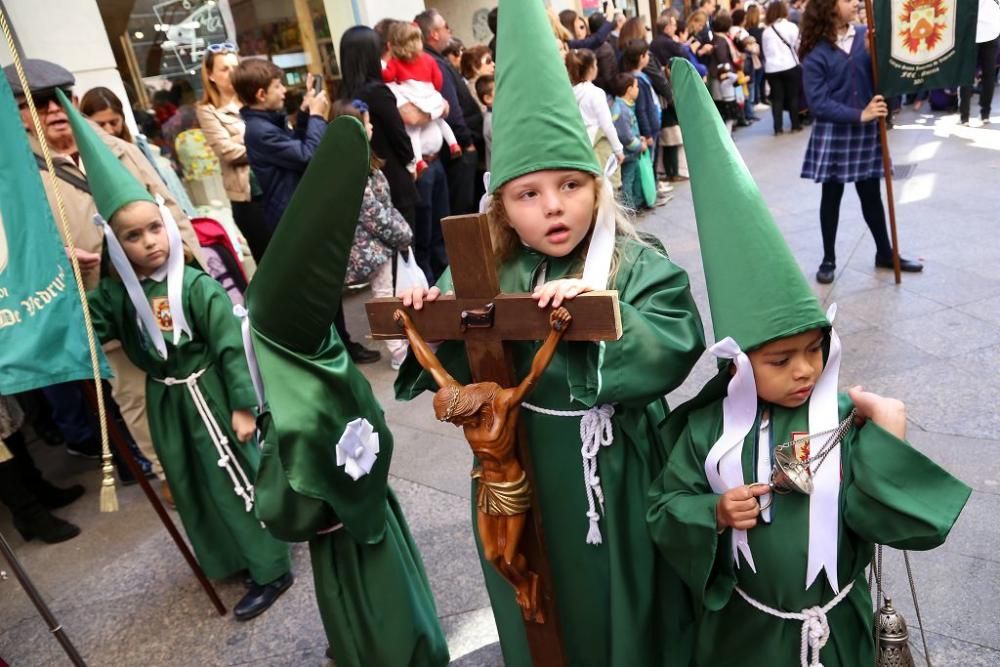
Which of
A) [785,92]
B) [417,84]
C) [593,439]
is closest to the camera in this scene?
[593,439]

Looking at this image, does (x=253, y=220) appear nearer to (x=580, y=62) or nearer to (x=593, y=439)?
(x=580, y=62)

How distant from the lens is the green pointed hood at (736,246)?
1.47 m

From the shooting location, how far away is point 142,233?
2580mm

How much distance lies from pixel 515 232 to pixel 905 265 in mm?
3992

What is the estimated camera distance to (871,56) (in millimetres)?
4469

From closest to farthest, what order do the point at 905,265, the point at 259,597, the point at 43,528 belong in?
the point at 259,597 → the point at 43,528 → the point at 905,265

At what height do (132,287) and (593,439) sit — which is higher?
(132,287)

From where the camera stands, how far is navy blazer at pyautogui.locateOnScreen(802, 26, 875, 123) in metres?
4.55

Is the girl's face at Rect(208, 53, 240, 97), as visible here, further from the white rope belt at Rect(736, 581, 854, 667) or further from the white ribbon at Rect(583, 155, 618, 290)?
the white rope belt at Rect(736, 581, 854, 667)

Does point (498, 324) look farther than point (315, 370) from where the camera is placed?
No

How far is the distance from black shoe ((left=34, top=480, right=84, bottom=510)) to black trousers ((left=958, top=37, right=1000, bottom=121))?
931cm

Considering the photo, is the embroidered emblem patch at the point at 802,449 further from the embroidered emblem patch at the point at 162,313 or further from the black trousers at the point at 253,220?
the black trousers at the point at 253,220

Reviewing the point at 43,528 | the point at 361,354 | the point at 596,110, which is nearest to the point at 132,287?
the point at 43,528

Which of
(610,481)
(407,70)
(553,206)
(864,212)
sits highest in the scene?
(407,70)
